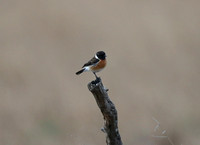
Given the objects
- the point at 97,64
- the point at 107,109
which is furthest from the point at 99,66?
the point at 107,109

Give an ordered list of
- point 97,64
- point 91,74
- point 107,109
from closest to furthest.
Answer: point 107,109
point 97,64
point 91,74

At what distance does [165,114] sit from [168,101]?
0.32 metres

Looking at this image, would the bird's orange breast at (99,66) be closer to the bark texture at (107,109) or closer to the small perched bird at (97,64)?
the small perched bird at (97,64)

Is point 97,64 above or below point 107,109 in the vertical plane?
above

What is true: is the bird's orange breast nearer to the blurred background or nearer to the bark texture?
the bark texture

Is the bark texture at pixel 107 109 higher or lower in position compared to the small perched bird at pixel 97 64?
lower

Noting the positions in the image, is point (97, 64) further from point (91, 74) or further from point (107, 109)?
point (91, 74)

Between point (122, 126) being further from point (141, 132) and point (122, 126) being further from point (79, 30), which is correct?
point (79, 30)

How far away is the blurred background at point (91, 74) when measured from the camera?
1020 centimetres

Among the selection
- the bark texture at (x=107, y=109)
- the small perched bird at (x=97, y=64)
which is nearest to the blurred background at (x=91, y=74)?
the small perched bird at (x=97, y=64)

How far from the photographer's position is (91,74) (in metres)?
11.6

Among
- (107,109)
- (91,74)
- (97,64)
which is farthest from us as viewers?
(91,74)

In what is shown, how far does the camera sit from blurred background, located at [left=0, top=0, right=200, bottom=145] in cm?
1020

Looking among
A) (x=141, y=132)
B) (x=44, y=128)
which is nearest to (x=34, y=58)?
(x=44, y=128)
